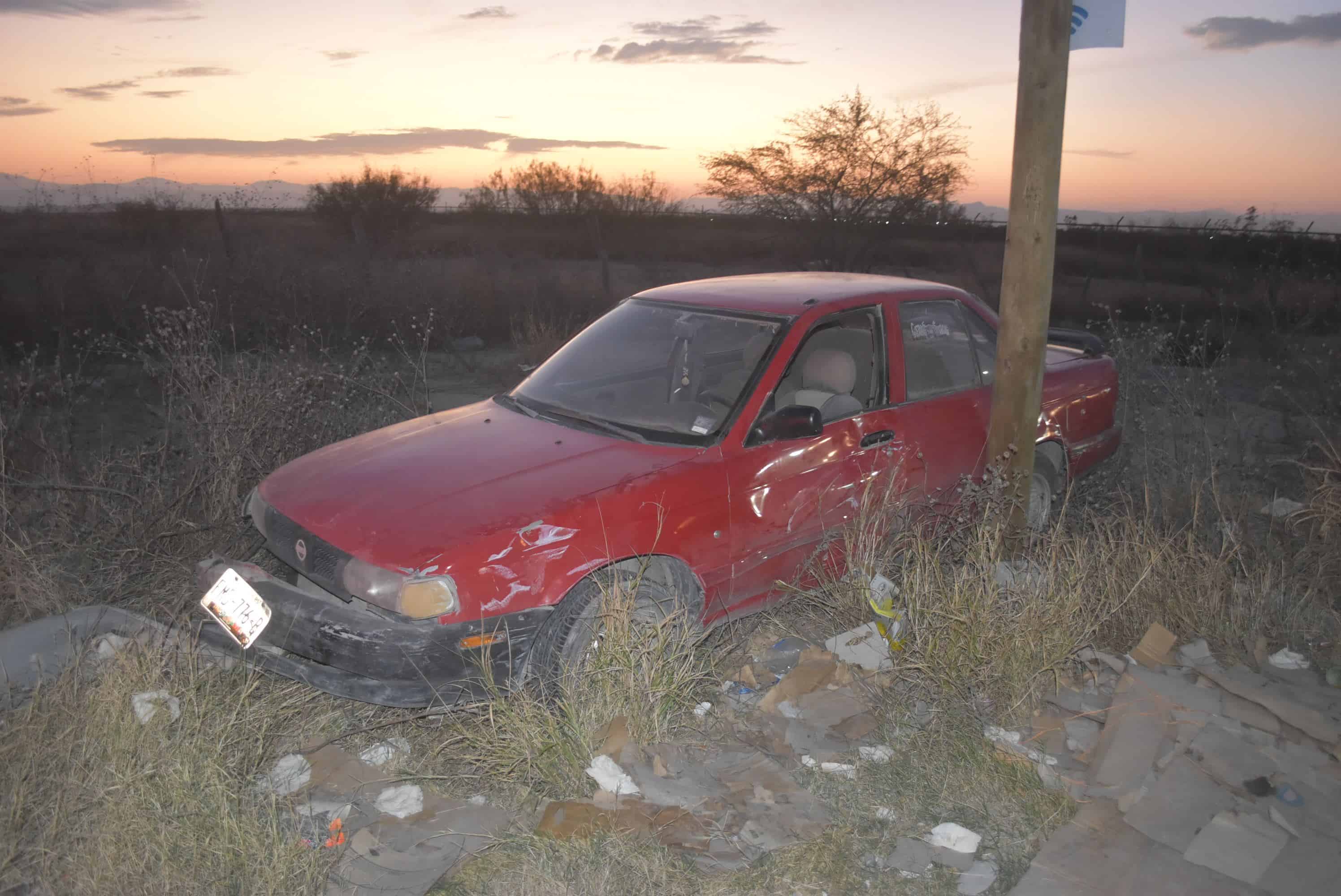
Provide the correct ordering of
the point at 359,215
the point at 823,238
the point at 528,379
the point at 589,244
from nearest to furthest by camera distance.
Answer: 1. the point at 528,379
2. the point at 823,238
3. the point at 359,215
4. the point at 589,244

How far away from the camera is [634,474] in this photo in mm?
3449

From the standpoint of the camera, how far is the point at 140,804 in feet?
8.91

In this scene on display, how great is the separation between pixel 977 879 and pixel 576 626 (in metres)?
1.51

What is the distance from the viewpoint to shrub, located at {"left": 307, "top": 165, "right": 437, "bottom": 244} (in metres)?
28.3

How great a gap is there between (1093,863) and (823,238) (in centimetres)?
1656

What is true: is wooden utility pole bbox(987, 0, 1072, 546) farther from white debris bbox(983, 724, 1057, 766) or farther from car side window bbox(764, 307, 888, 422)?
white debris bbox(983, 724, 1057, 766)

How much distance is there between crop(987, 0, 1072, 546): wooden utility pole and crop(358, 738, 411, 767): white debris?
9.31 ft

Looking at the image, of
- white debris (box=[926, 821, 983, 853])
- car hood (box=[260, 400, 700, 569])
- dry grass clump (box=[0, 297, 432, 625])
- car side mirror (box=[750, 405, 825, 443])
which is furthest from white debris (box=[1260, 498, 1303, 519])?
dry grass clump (box=[0, 297, 432, 625])

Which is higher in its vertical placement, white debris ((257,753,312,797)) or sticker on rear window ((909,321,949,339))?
sticker on rear window ((909,321,949,339))

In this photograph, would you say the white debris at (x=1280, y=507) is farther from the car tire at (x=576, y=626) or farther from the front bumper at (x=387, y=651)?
the front bumper at (x=387, y=651)

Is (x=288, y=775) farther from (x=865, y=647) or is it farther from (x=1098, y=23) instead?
(x=1098, y=23)

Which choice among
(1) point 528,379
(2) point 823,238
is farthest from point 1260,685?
(2) point 823,238

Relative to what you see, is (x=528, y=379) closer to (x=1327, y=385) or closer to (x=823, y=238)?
(x=1327, y=385)

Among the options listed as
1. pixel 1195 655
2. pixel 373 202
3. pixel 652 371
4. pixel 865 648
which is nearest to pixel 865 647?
pixel 865 648
